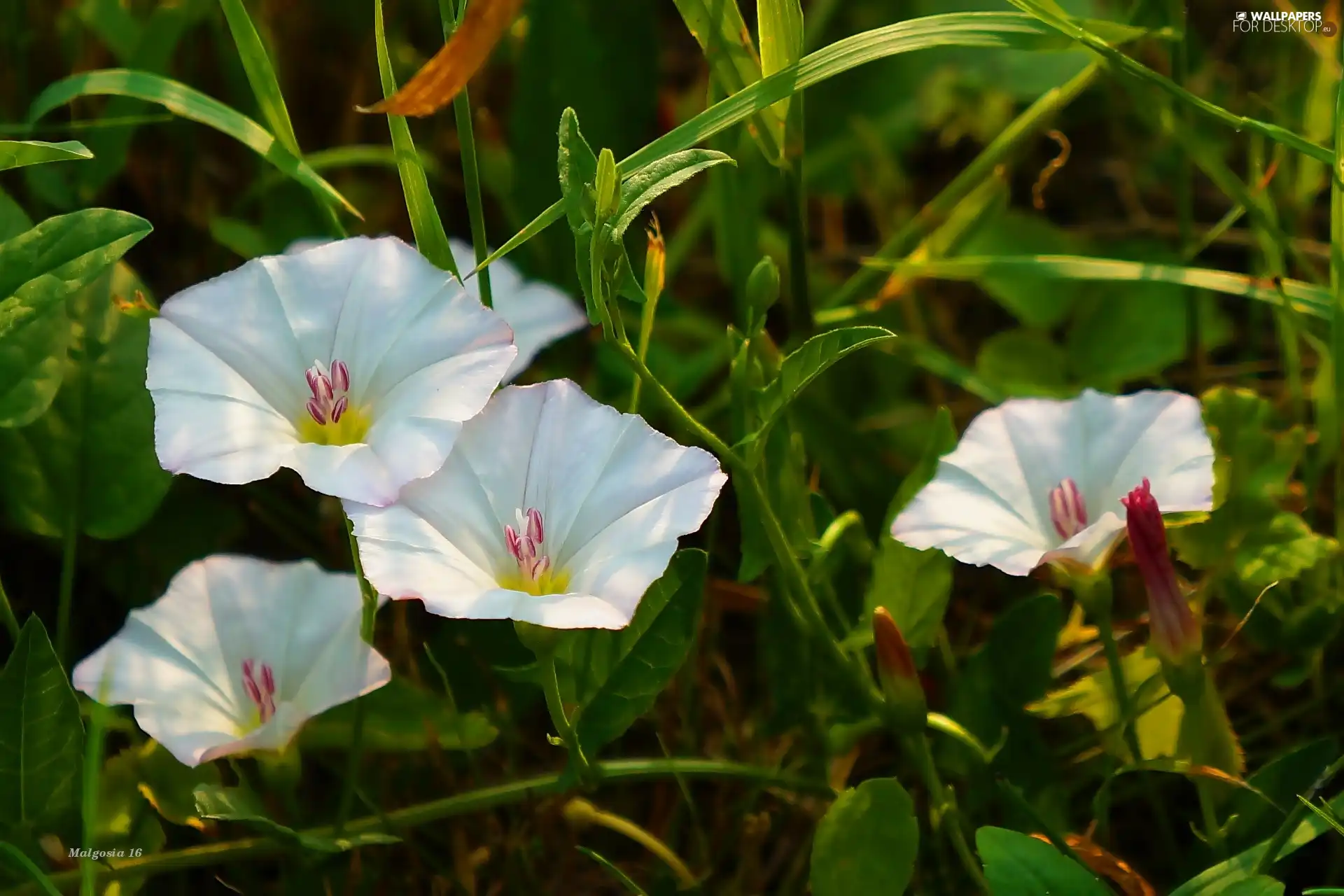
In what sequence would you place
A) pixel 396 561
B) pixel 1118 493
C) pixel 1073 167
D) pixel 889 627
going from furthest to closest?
pixel 1073 167
pixel 1118 493
pixel 889 627
pixel 396 561

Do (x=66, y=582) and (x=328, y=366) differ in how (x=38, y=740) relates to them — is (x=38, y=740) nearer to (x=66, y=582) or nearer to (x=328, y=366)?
(x=66, y=582)

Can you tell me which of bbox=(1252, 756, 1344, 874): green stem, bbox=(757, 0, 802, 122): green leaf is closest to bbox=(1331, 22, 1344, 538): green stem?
bbox=(1252, 756, 1344, 874): green stem

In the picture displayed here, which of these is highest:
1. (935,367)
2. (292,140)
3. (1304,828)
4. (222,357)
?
(292,140)

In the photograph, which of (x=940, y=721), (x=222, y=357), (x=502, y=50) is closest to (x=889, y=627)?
(x=940, y=721)

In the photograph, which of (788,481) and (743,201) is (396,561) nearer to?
(788,481)

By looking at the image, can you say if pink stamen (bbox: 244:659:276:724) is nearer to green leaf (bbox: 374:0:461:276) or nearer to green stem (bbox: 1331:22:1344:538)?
green leaf (bbox: 374:0:461:276)

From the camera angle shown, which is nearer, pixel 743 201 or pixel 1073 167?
pixel 743 201

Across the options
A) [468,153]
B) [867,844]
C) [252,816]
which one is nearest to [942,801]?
[867,844]
